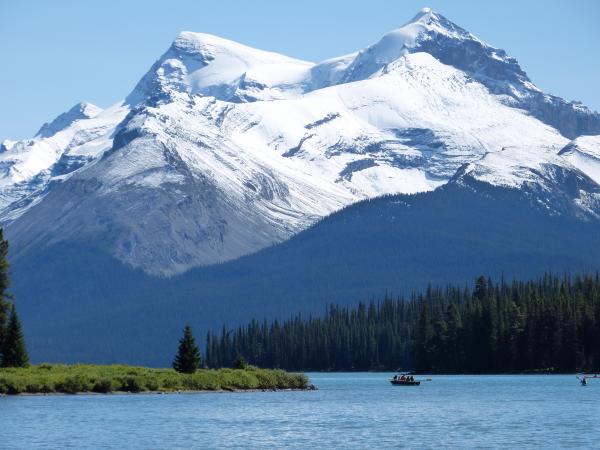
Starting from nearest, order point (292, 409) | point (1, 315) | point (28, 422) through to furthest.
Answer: point (28, 422)
point (292, 409)
point (1, 315)

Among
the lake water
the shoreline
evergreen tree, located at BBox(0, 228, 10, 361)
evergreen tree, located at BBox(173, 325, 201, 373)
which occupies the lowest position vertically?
the lake water

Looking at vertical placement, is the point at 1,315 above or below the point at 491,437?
above

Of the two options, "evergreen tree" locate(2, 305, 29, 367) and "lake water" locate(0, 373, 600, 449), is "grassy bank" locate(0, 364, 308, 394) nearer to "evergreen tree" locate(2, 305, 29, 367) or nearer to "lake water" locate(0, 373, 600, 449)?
"evergreen tree" locate(2, 305, 29, 367)

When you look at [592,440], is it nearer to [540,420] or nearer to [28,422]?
[540,420]

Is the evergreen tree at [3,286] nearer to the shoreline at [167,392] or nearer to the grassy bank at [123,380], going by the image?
the grassy bank at [123,380]

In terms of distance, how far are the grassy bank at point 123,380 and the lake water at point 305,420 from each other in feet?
6.80

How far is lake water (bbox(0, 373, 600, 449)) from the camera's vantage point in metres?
117

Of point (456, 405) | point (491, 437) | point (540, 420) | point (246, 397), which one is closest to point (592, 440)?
point (491, 437)

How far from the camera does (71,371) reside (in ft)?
566

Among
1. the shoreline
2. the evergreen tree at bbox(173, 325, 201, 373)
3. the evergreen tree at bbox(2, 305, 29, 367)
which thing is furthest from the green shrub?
the evergreen tree at bbox(173, 325, 201, 373)

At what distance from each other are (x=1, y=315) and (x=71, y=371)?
9868 millimetres

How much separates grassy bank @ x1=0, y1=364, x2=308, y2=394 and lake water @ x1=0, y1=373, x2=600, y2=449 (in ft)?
6.80

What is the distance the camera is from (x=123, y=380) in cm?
16925

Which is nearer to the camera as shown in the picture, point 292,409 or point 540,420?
point 540,420
